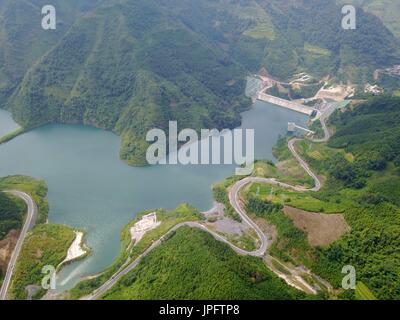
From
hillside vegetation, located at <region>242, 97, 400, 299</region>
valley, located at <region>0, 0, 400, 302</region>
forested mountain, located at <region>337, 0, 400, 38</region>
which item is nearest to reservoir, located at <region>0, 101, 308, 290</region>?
valley, located at <region>0, 0, 400, 302</region>

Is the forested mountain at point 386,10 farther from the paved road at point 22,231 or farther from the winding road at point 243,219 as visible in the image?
the paved road at point 22,231

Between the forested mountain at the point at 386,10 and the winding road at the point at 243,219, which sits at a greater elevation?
the forested mountain at the point at 386,10

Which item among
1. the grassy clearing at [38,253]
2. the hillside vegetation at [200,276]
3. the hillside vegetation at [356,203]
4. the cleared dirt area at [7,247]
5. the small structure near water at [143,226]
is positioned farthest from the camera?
the small structure near water at [143,226]

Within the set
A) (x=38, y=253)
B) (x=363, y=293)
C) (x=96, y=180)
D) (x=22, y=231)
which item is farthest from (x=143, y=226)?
(x=363, y=293)

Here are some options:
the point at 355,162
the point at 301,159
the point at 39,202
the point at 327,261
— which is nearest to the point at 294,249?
the point at 327,261

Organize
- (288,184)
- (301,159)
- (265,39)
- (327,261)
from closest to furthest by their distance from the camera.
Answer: (327,261) → (288,184) → (301,159) → (265,39)

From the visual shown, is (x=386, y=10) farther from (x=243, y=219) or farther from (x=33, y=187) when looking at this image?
(x=33, y=187)

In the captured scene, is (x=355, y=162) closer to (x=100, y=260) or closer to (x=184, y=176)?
(x=184, y=176)

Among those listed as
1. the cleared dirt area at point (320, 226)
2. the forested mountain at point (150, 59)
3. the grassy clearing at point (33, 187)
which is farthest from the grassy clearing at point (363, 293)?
the forested mountain at point (150, 59)
